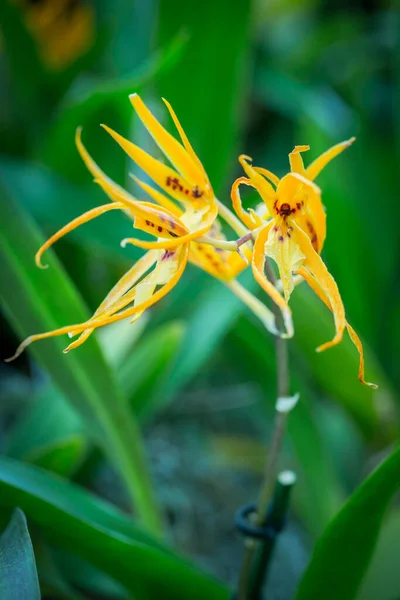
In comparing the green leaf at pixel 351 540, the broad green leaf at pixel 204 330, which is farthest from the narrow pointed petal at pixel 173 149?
the broad green leaf at pixel 204 330

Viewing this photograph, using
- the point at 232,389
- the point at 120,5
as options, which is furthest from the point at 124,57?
the point at 232,389

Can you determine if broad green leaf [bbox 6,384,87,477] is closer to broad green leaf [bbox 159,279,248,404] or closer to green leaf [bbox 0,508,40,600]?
broad green leaf [bbox 159,279,248,404]

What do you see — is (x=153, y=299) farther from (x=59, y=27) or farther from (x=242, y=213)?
(x=59, y=27)

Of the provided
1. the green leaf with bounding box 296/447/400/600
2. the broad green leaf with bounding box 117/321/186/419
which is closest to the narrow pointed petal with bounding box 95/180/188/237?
the green leaf with bounding box 296/447/400/600

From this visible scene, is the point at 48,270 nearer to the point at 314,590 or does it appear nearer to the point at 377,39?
the point at 314,590

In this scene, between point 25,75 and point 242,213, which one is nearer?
point 242,213

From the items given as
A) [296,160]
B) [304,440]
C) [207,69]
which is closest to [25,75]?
[207,69]
